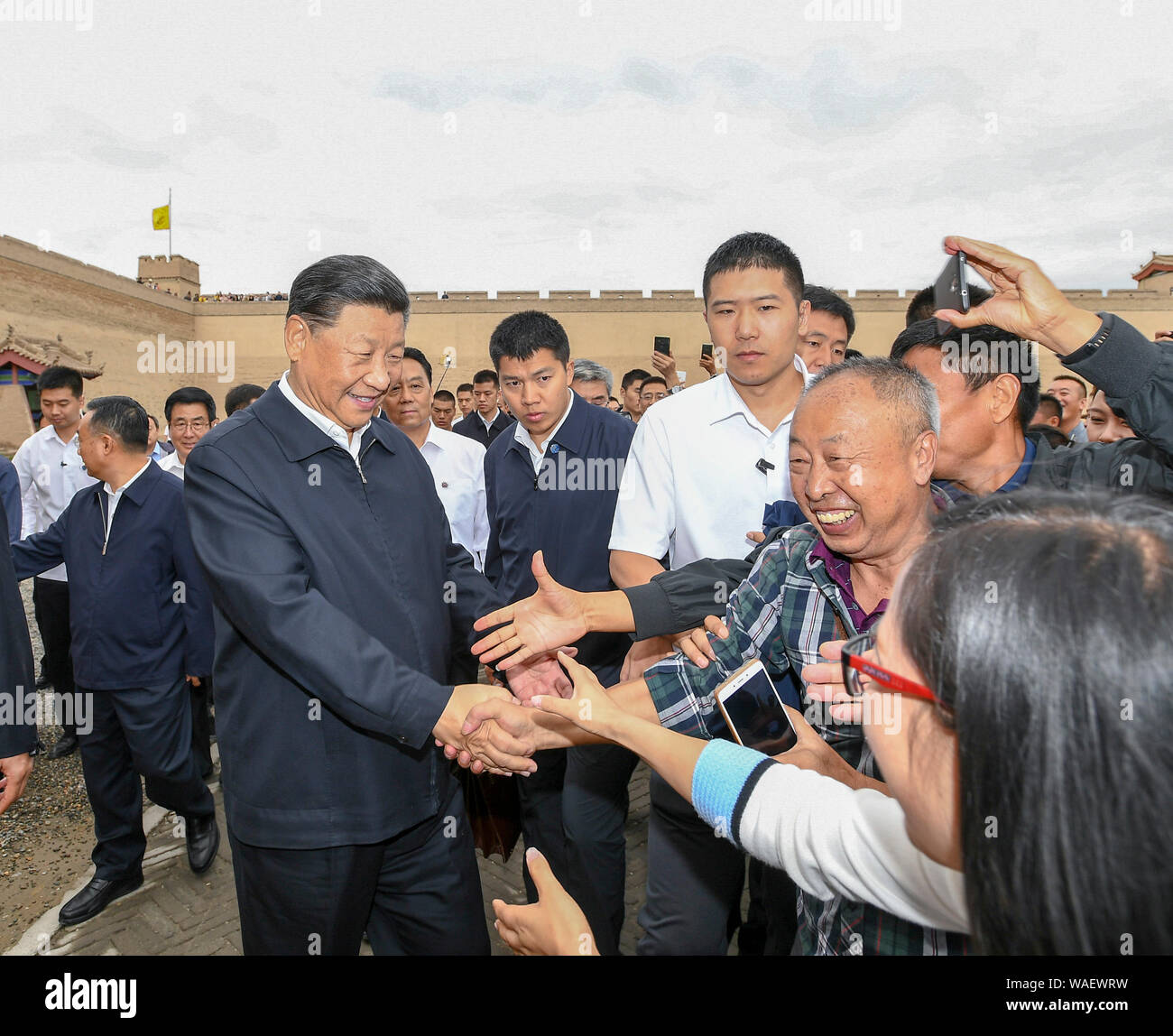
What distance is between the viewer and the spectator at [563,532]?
Answer: 10.8ft

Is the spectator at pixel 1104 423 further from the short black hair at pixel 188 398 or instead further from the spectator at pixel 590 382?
the short black hair at pixel 188 398

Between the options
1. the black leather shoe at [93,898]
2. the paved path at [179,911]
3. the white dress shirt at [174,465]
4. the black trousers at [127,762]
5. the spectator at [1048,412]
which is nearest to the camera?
the paved path at [179,911]

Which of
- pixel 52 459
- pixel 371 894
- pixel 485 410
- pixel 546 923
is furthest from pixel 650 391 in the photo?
pixel 546 923

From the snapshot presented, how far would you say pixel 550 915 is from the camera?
1455 mm

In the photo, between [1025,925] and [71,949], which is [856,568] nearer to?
[1025,925]

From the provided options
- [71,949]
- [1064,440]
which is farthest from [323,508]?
[1064,440]

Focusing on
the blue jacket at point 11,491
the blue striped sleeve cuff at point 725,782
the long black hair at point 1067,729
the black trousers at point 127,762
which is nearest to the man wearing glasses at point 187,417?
the blue jacket at point 11,491

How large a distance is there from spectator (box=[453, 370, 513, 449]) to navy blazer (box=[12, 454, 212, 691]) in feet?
15.1

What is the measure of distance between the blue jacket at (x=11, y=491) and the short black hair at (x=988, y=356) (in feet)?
18.1

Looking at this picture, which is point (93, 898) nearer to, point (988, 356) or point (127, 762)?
point (127, 762)

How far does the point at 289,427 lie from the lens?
2281 mm

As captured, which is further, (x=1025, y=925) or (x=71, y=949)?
(x=71, y=949)
